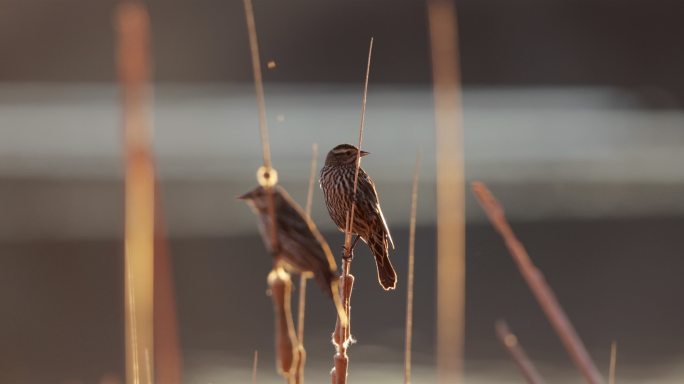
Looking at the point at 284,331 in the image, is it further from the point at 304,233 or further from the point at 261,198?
the point at 261,198

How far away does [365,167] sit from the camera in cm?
1384

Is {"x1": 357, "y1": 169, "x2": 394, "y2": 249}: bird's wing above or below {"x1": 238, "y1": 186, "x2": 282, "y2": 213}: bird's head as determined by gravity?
above

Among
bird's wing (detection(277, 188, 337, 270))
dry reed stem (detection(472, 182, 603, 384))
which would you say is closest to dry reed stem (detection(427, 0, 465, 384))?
dry reed stem (detection(472, 182, 603, 384))

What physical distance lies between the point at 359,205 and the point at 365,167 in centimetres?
975

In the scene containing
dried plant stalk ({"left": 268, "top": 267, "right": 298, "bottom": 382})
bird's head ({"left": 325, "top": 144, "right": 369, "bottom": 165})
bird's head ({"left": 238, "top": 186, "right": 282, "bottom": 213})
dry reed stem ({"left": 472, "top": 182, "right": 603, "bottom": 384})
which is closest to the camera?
dried plant stalk ({"left": 268, "top": 267, "right": 298, "bottom": 382})

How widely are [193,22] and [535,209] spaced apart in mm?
8395

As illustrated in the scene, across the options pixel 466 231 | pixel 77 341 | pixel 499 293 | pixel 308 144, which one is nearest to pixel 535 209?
pixel 466 231

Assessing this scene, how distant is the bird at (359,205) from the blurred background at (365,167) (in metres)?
2.75

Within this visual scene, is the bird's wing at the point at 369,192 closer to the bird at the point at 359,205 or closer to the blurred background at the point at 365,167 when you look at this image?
the bird at the point at 359,205

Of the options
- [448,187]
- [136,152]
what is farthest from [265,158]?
[448,187]

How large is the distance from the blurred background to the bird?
2752 millimetres

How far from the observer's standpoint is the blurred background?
890 centimetres

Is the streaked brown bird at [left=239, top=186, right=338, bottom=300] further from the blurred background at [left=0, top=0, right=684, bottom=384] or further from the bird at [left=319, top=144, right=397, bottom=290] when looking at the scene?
the blurred background at [left=0, top=0, right=684, bottom=384]

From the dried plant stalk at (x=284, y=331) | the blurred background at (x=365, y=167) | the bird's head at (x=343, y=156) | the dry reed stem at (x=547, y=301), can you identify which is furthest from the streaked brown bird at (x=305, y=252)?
the blurred background at (x=365, y=167)
